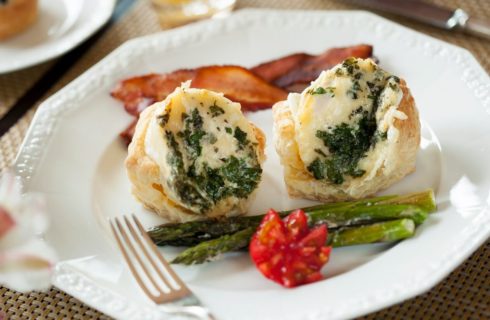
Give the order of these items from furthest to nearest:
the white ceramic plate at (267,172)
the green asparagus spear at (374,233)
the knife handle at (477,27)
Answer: the knife handle at (477,27), the green asparagus spear at (374,233), the white ceramic plate at (267,172)

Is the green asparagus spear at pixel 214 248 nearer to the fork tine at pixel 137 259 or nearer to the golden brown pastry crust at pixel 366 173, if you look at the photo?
the fork tine at pixel 137 259

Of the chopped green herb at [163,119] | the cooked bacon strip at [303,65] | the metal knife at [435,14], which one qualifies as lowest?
the cooked bacon strip at [303,65]

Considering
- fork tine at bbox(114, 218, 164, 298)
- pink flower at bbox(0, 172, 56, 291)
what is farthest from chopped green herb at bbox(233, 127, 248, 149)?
pink flower at bbox(0, 172, 56, 291)

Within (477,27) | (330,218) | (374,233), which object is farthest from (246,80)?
(477,27)

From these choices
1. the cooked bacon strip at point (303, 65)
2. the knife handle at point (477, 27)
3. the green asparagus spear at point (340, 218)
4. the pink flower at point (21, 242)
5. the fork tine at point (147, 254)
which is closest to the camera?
the pink flower at point (21, 242)

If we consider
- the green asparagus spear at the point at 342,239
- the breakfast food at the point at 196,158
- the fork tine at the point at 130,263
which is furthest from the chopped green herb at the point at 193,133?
the fork tine at the point at 130,263

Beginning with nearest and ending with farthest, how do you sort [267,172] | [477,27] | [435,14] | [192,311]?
[192,311] → [267,172] → [477,27] → [435,14]

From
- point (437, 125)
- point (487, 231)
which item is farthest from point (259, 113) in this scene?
point (487, 231)

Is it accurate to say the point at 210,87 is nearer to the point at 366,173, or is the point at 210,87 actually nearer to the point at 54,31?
the point at 366,173
